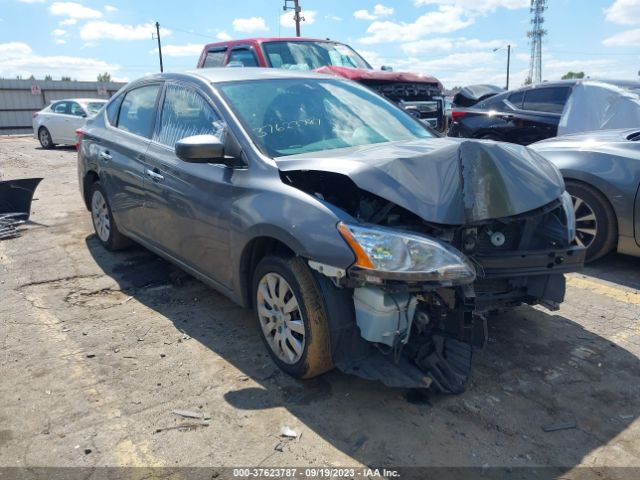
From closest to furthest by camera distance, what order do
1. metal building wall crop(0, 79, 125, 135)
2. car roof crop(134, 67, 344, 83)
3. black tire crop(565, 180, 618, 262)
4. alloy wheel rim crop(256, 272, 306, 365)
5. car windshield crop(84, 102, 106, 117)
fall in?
alloy wheel rim crop(256, 272, 306, 365) → car roof crop(134, 67, 344, 83) → black tire crop(565, 180, 618, 262) → car windshield crop(84, 102, 106, 117) → metal building wall crop(0, 79, 125, 135)

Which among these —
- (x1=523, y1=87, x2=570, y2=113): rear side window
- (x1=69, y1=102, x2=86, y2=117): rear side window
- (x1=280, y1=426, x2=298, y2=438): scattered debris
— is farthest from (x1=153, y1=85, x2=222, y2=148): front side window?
(x1=69, y1=102, x2=86, y2=117): rear side window

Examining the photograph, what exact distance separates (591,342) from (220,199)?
2656 millimetres

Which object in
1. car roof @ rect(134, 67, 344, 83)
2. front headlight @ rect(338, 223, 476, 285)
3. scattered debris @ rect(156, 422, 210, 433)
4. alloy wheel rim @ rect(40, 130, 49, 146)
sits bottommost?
scattered debris @ rect(156, 422, 210, 433)

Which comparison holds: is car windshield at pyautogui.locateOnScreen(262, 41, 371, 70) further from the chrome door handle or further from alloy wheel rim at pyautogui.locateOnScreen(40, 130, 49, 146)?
alloy wheel rim at pyautogui.locateOnScreen(40, 130, 49, 146)

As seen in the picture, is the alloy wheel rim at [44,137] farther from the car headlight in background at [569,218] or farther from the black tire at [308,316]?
the car headlight in background at [569,218]

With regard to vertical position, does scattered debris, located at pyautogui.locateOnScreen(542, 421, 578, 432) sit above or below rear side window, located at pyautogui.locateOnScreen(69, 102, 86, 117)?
below

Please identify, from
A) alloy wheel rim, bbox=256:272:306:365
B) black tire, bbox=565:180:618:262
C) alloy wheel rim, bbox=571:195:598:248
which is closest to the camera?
alloy wheel rim, bbox=256:272:306:365

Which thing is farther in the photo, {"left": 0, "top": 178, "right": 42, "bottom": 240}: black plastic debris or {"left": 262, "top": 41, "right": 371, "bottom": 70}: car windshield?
{"left": 262, "top": 41, "right": 371, "bottom": 70}: car windshield

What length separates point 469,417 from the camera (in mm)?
2777

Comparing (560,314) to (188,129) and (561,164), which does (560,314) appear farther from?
(188,129)

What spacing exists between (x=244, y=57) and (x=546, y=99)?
4.86 meters

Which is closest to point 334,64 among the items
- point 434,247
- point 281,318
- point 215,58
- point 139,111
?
point 215,58

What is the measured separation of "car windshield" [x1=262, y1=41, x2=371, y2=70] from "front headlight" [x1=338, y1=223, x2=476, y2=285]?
5951mm

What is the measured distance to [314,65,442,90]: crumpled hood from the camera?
25.4 feet
